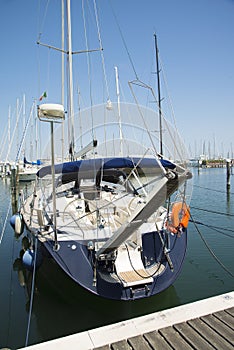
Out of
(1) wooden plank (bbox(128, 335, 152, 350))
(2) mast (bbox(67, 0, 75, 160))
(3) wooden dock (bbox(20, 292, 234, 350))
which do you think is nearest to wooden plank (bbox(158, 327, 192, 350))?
(3) wooden dock (bbox(20, 292, 234, 350))

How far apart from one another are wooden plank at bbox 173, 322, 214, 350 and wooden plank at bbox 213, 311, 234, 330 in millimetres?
397

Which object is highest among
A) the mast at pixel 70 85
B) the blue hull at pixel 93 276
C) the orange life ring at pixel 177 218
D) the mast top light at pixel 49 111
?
the mast at pixel 70 85

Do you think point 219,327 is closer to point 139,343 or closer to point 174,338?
point 174,338

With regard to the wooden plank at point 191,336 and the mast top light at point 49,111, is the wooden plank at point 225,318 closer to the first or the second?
the wooden plank at point 191,336

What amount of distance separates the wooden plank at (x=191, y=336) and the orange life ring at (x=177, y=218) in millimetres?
2089

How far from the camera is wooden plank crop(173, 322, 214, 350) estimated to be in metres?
2.75

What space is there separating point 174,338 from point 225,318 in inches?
28.3

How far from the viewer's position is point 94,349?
273cm

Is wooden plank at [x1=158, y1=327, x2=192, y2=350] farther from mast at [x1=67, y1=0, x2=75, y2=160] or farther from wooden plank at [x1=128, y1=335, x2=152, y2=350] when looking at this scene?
mast at [x1=67, y1=0, x2=75, y2=160]

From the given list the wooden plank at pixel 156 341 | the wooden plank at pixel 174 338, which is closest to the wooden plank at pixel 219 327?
the wooden plank at pixel 174 338

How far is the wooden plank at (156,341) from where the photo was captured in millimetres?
2738

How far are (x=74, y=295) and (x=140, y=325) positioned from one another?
2.03 meters

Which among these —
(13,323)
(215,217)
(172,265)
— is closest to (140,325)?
(172,265)

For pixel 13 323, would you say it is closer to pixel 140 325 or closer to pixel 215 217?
pixel 140 325
